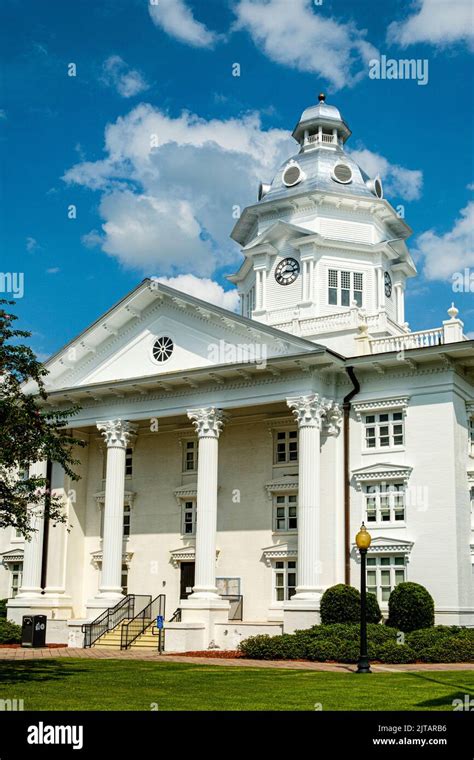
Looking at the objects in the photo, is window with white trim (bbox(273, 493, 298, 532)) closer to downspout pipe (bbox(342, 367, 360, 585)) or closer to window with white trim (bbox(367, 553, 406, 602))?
downspout pipe (bbox(342, 367, 360, 585))

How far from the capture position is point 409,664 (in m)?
25.7

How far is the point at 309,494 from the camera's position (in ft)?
101

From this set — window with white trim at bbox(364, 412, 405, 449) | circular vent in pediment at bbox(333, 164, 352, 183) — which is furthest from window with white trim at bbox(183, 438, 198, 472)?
circular vent in pediment at bbox(333, 164, 352, 183)

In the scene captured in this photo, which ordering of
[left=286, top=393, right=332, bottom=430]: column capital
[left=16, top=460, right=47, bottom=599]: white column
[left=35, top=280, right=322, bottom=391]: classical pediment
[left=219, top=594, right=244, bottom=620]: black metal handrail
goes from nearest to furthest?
[left=286, top=393, right=332, bottom=430]: column capital < [left=35, top=280, right=322, bottom=391]: classical pediment < [left=219, top=594, right=244, bottom=620]: black metal handrail < [left=16, top=460, right=47, bottom=599]: white column

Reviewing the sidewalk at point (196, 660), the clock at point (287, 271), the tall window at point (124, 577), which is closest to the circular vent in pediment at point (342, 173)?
the clock at point (287, 271)

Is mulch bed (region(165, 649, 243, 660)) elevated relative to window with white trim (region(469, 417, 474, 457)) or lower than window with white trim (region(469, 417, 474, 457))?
lower

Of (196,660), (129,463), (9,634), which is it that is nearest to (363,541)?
(196,660)

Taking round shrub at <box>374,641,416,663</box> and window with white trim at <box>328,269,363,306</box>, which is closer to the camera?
round shrub at <box>374,641,416,663</box>

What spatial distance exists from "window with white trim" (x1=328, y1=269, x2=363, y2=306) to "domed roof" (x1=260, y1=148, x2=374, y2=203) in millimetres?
4123

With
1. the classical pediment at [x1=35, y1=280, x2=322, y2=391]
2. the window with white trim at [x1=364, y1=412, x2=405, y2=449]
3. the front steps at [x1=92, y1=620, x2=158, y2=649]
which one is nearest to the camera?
the window with white trim at [x1=364, y1=412, x2=405, y2=449]

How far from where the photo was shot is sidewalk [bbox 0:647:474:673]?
24.1 m

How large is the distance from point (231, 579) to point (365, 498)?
21.2 feet

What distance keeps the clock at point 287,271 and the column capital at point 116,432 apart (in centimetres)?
1061
